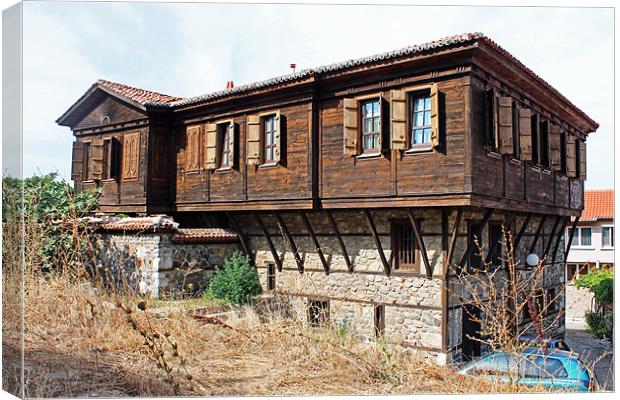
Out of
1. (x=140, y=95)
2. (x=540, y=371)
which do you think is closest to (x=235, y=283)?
(x=140, y=95)

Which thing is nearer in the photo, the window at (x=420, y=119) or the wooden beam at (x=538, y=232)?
the window at (x=420, y=119)

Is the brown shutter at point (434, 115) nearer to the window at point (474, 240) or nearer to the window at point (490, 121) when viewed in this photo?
the window at point (490, 121)

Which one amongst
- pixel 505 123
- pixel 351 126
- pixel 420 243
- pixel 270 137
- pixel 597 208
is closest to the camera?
pixel 505 123

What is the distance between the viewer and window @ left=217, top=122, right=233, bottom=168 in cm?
1310

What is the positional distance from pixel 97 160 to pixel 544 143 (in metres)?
11.2

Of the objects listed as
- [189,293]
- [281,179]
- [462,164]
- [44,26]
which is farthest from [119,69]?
[462,164]

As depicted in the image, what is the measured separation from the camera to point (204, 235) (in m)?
13.0

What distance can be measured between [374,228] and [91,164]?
814 cm

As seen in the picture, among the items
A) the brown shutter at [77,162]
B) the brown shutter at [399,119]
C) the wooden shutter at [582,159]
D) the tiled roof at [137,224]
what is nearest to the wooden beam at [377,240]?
the brown shutter at [399,119]

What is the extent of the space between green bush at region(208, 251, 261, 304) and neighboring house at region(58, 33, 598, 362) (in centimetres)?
73

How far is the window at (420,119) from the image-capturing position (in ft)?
33.2

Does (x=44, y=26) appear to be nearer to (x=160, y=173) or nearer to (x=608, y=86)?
(x=160, y=173)

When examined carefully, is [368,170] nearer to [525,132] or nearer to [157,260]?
[525,132]

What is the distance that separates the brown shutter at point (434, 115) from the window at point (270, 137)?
3.69m
